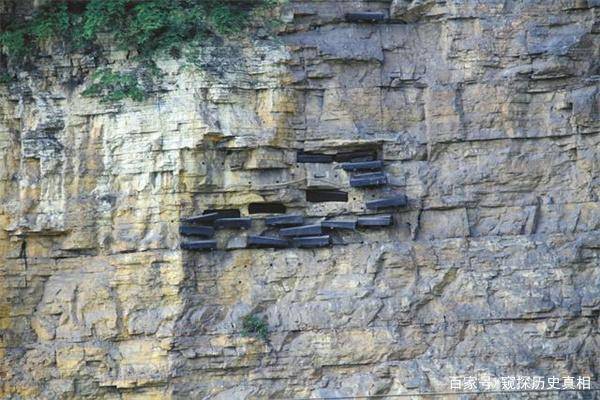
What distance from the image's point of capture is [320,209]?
20.7 metres

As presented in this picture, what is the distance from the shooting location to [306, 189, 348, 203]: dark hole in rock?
68.6 feet

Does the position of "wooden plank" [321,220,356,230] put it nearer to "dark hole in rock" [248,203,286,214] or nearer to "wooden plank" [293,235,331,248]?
"wooden plank" [293,235,331,248]

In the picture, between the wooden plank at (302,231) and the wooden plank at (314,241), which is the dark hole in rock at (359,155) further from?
the wooden plank at (314,241)

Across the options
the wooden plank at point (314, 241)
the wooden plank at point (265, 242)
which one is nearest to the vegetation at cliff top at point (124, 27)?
the wooden plank at point (265, 242)

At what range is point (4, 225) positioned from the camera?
20281 mm

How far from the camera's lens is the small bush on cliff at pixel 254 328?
19859mm

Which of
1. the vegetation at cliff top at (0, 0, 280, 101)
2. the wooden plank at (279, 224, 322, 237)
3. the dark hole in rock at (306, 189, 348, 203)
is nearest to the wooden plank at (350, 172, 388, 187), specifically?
the dark hole in rock at (306, 189, 348, 203)

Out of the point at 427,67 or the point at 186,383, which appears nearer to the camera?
the point at 186,383

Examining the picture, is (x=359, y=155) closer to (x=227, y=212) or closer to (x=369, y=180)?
(x=369, y=180)

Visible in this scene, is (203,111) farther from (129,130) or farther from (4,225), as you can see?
(4,225)

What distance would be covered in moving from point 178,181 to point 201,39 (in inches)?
99.1

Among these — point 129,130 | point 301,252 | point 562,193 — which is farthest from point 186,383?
point 562,193

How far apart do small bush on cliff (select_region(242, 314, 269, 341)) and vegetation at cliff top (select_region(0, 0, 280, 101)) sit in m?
4.63

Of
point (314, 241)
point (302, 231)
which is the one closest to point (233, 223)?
point (302, 231)
